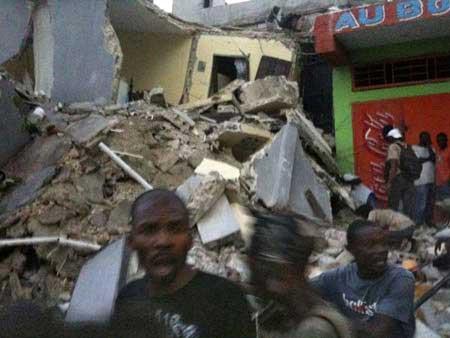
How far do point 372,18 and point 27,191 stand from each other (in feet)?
18.4

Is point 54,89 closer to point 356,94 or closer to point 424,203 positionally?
point 356,94

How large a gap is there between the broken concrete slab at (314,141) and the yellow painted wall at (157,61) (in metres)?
4.15

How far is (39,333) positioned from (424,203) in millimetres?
8594

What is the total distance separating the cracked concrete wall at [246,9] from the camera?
1438 cm

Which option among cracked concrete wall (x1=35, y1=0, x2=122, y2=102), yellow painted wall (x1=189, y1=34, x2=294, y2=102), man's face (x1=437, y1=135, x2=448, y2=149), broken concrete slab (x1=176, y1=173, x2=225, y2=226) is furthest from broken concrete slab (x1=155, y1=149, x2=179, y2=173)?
yellow painted wall (x1=189, y1=34, x2=294, y2=102)

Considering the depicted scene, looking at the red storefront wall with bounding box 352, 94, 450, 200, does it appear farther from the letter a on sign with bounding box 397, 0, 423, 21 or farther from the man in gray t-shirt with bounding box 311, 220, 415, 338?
the man in gray t-shirt with bounding box 311, 220, 415, 338

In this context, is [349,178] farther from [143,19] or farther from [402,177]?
[143,19]

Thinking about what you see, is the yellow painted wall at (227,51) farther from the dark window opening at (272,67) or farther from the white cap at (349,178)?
the white cap at (349,178)

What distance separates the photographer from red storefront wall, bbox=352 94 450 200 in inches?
394

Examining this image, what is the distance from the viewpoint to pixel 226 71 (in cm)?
1373

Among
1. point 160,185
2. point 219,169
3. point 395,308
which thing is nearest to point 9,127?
point 160,185

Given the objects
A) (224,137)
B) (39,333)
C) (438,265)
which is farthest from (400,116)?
(39,333)

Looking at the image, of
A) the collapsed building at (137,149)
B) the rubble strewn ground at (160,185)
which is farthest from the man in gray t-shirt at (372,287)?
the rubble strewn ground at (160,185)

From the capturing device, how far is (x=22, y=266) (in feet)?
20.3
